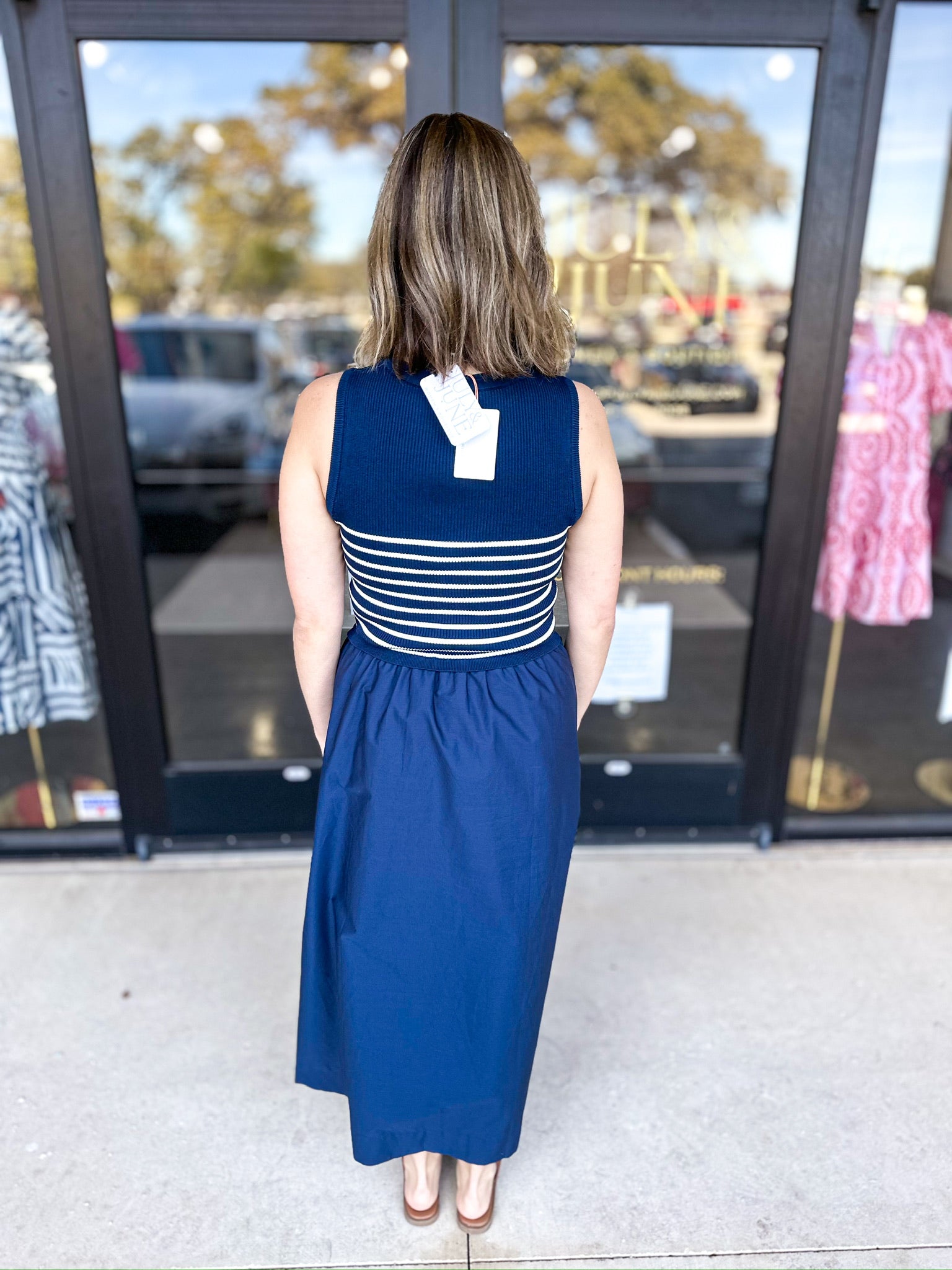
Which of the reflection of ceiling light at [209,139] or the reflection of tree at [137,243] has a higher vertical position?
the reflection of ceiling light at [209,139]

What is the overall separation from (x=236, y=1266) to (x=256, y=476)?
18.8 feet

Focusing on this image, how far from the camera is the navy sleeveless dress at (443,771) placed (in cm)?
123

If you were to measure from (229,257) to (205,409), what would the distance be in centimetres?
175

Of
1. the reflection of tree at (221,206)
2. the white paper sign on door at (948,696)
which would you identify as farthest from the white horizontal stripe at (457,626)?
the reflection of tree at (221,206)

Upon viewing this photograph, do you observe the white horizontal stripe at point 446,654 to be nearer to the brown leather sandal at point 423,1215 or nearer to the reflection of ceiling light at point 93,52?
the brown leather sandal at point 423,1215

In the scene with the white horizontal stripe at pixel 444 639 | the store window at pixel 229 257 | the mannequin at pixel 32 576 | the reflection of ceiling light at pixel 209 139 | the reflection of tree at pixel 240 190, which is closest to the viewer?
the white horizontal stripe at pixel 444 639

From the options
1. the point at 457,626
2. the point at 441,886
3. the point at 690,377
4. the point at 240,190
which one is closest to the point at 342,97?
the point at 240,190

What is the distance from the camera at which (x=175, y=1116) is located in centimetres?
179

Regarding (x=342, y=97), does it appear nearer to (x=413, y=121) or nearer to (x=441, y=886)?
(x=413, y=121)

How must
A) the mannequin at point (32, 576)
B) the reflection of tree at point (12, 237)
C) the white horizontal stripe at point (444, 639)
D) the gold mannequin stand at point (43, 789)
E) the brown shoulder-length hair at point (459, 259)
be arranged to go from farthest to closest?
the reflection of tree at point (12, 237) < the gold mannequin stand at point (43, 789) < the mannequin at point (32, 576) < the white horizontal stripe at point (444, 639) < the brown shoulder-length hair at point (459, 259)

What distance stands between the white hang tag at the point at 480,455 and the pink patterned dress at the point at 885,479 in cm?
156

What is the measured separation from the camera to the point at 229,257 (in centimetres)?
795

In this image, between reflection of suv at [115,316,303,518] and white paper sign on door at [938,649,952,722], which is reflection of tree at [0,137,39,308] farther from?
white paper sign on door at [938,649,952,722]

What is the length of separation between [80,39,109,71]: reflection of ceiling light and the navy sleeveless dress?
140 centimetres
